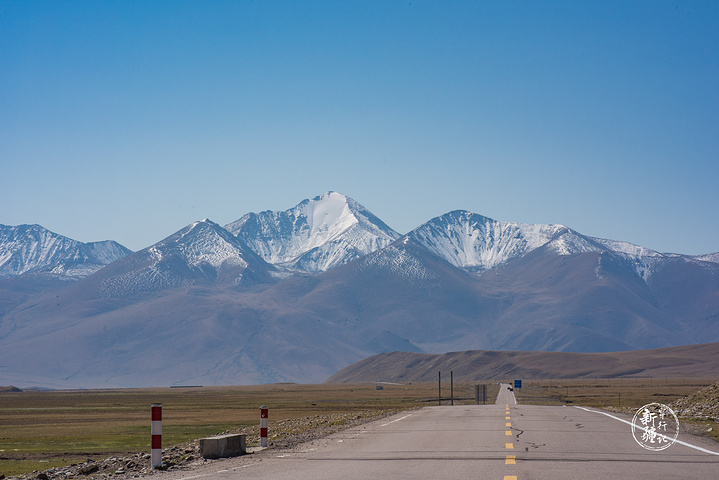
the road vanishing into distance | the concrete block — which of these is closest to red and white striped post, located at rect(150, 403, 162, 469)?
the road vanishing into distance

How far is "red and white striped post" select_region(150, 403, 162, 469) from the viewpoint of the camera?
1700cm

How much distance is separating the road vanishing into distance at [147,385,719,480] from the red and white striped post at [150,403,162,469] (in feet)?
2.63

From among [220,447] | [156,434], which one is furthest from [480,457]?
[156,434]

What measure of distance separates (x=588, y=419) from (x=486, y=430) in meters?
6.70

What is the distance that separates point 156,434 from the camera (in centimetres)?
1725

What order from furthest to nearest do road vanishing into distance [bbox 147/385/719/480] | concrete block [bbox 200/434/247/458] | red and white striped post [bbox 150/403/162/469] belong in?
concrete block [bbox 200/434/247/458]
red and white striped post [bbox 150/403/162/469]
road vanishing into distance [bbox 147/385/719/480]

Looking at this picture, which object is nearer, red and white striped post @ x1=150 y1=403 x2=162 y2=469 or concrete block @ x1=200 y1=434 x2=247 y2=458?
red and white striped post @ x1=150 y1=403 x2=162 y2=469

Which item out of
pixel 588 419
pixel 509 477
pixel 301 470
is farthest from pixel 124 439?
pixel 509 477

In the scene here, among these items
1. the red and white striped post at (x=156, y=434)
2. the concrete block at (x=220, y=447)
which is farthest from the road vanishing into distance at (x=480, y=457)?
the red and white striped post at (x=156, y=434)

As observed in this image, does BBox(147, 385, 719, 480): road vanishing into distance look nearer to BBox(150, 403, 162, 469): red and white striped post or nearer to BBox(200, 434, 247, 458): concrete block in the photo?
BBox(200, 434, 247, 458): concrete block

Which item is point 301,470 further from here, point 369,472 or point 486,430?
point 486,430

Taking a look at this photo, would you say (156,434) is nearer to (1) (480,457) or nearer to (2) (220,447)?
(2) (220,447)

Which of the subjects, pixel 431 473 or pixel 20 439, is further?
pixel 20 439

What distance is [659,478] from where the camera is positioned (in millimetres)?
14383
